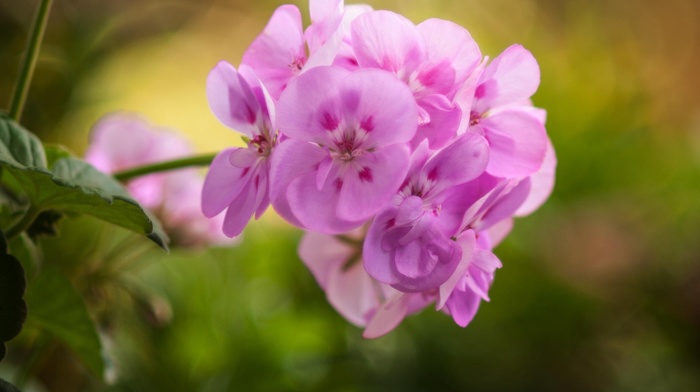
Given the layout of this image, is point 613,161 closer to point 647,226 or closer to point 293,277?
point 647,226

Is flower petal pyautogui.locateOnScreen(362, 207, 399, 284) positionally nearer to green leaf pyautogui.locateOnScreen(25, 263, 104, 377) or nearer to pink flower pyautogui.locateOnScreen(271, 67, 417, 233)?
pink flower pyautogui.locateOnScreen(271, 67, 417, 233)

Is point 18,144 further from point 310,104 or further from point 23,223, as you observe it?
point 310,104

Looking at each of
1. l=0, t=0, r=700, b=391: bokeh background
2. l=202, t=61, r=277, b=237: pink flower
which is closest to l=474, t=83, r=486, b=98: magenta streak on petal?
l=202, t=61, r=277, b=237: pink flower

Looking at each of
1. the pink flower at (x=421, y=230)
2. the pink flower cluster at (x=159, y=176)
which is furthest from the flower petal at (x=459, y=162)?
the pink flower cluster at (x=159, y=176)

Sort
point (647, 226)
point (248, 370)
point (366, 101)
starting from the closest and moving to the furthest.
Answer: point (366, 101)
point (248, 370)
point (647, 226)

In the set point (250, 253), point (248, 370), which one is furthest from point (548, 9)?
point (248, 370)

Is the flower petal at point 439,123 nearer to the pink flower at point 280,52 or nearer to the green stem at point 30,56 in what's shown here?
the pink flower at point 280,52
